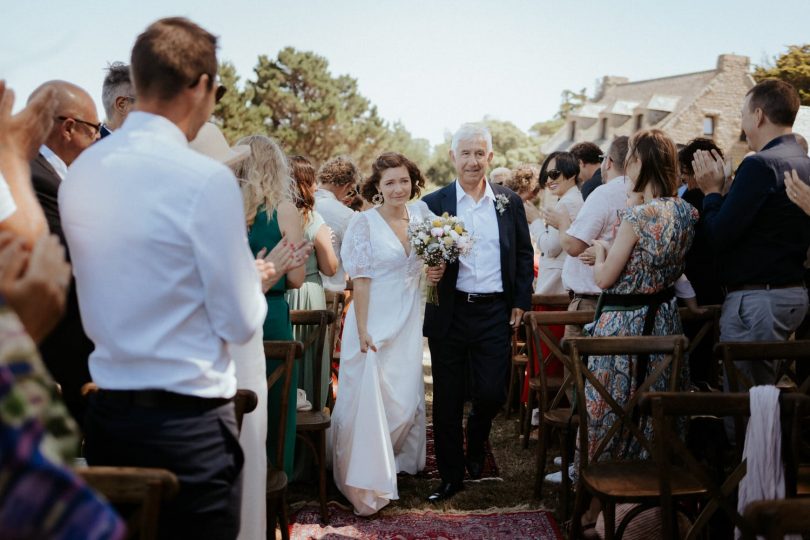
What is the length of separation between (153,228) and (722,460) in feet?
11.2

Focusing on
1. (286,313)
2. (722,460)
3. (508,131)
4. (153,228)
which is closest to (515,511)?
(722,460)

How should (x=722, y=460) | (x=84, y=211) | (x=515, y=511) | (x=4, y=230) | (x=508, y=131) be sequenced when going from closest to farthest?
(x=4, y=230)
(x=84, y=211)
(x=722, y=460)
(x=515, y=511)
(x=508, y=131)

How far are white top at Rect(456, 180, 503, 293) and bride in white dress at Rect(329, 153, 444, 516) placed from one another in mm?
244

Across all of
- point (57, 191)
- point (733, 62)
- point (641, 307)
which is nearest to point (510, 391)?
point (641, 307)

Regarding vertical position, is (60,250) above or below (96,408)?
above

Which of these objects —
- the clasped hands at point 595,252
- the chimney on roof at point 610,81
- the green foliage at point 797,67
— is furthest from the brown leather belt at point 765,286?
the chimney on roof at point 610,81

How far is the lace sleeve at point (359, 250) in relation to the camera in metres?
5.16

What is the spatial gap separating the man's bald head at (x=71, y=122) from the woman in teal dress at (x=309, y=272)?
206 centimetres

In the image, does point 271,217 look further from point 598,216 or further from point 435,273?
point 598,216

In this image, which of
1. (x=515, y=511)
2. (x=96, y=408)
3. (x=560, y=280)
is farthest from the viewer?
(x=560, y=280)

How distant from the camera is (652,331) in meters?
4.36

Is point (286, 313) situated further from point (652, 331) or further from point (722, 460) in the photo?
point (722, 460)

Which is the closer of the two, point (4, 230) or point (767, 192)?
point (4, 230)

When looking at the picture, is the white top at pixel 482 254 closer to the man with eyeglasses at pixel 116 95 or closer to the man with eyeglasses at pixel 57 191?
the man with eyeglasses at pixel 116 95
